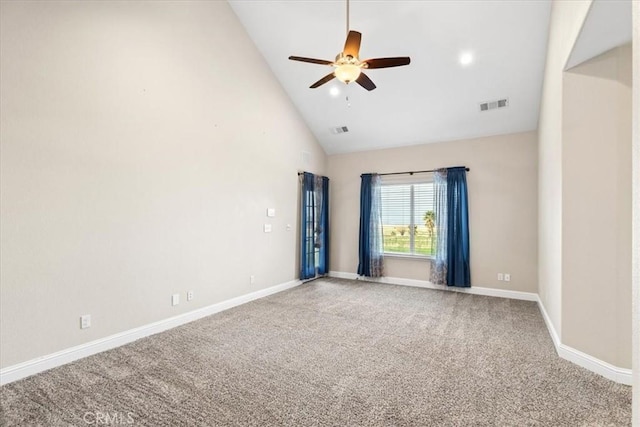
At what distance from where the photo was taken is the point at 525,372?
2607 mm

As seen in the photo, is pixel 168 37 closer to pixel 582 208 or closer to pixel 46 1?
pixel 46 1

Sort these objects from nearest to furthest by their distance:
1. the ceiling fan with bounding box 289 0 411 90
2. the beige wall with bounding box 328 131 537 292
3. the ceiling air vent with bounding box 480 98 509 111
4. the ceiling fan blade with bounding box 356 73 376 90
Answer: the ceiling fan with bounding box 289 0 411 90, the ceiling fan blade with bounding box 356 73 376 90, the ceiling air vent with bounding box 480 98 509 111, the beige wall with bounding box 328 131 537 292

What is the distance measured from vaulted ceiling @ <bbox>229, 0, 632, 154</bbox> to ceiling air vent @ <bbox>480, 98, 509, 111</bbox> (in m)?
0.06

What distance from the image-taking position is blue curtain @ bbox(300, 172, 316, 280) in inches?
237

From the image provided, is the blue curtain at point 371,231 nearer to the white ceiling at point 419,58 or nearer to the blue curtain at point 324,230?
the blue curtain at point 324,230

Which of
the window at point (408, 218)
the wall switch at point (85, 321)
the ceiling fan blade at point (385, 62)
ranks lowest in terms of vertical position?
the wall switch at point (85, 321)

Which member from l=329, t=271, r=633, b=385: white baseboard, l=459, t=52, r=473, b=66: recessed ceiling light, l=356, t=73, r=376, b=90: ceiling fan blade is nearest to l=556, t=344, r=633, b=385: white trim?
l=329, t=271, r=633, b=385: white baseboard

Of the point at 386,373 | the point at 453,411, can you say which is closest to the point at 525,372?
the point at 453,411

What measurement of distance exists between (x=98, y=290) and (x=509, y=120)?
6102 millimetres

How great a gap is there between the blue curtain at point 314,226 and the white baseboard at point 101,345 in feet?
5.93

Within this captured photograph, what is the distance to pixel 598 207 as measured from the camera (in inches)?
101

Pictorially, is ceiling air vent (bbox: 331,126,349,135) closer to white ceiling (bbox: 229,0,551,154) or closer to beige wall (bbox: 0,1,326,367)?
white ceiling (bbox: 229,0,551,154)

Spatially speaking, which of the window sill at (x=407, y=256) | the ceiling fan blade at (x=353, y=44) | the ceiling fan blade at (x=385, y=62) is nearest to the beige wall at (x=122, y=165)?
the ceiling fan blade at (x=353, y=44)

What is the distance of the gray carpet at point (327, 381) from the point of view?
78.9 inches
